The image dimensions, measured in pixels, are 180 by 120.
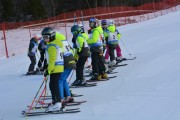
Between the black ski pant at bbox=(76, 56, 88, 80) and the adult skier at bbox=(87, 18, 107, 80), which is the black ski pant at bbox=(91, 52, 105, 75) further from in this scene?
the black ski pant at bbox=(76, 56, 88, 80)

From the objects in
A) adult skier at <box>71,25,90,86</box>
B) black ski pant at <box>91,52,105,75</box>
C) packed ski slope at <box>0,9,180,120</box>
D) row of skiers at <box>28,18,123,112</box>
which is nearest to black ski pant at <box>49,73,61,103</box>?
row of skiers at <box>28,18,123,112</box>

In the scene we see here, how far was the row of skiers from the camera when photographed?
845 cm

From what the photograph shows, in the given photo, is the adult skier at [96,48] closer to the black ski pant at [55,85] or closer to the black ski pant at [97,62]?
the black ski pant at [97,62]

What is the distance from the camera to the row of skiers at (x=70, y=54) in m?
8.45

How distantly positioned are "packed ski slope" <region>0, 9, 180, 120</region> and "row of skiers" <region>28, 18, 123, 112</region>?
0.47 metres

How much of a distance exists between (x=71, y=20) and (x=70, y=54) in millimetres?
28321

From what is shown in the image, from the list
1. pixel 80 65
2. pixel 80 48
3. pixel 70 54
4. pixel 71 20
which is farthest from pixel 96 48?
pixel 71 20

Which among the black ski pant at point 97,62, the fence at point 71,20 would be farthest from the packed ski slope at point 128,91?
the fence at point 71,20

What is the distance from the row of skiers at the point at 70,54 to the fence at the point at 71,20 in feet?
50.0

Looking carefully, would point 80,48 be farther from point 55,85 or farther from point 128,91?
point 55,85

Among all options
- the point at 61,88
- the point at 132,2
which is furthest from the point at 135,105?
the point at 132,2

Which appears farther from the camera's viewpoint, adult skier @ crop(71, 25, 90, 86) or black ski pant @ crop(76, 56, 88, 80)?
black ski pant @ crop(76, 56, 88, 80)

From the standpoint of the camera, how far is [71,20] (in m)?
37.2

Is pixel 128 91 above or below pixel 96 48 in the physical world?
below
